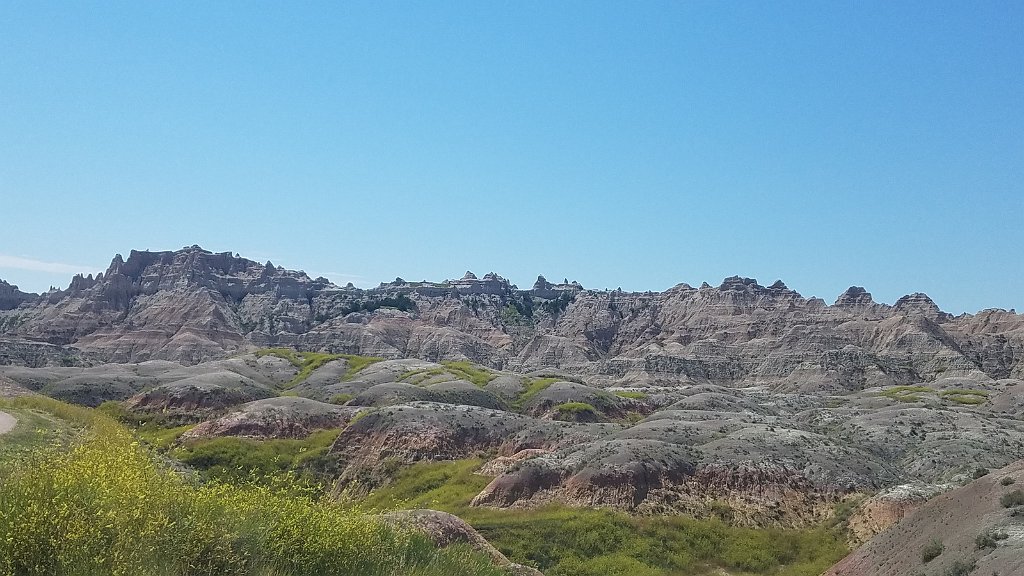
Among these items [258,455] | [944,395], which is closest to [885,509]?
[258,455]

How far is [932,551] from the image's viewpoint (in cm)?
3119

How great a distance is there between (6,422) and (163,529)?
35.7 meters

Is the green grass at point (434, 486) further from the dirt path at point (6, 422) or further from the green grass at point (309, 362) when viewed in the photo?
the green grass at point (309, 362)

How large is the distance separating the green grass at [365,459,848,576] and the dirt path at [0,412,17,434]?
72.2 ft

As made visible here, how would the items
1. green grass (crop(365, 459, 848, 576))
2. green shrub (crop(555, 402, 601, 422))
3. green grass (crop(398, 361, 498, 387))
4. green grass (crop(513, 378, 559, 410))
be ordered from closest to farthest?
green grass (crop(365, 459, 848, 576)) < green shrub (crop(555, 402, 601, 422)) < green grass (crop(513, 378, 559, 410)) < green grass (crop(398, 361, 498, 387))

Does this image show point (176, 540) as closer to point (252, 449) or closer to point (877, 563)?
point (877, 563)

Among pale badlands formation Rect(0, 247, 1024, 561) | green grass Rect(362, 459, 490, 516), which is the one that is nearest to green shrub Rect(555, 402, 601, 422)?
pale badlands formation Rect(0, 247, 1024, 561)

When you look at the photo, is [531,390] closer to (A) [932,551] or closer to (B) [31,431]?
(B) [31,431]

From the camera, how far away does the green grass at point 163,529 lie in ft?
40.9

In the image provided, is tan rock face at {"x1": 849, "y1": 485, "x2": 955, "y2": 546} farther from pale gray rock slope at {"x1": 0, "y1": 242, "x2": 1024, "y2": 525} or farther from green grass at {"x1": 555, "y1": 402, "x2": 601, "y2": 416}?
green grass at {"x1": 555, "y1": 402, "x2": 601, "y2": 416}

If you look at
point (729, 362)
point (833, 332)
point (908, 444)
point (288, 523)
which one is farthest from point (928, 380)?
point (288, 523)

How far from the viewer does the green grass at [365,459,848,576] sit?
138 feet

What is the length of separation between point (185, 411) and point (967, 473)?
85.9m

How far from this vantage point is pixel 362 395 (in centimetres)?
10356
